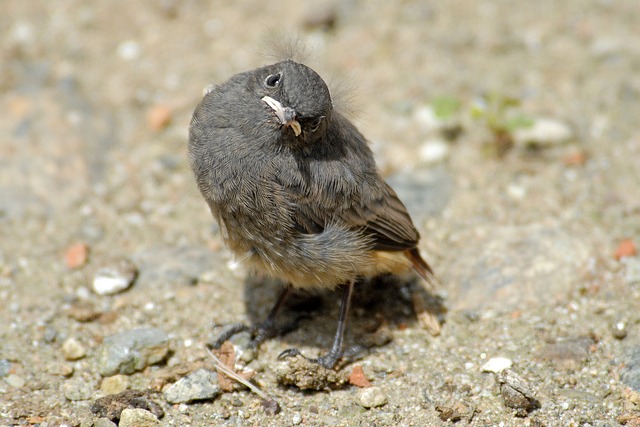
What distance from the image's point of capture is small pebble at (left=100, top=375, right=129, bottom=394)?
4.46 meters

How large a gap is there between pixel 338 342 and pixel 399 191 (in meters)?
1.71

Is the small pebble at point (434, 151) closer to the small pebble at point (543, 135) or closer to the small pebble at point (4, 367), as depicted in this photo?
the small pebble at point (543, 135)

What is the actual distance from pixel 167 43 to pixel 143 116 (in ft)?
3.47

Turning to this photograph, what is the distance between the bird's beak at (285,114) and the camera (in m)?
4.17

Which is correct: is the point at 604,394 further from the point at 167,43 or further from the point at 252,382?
the point at 167,43

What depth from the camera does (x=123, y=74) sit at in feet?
23.1

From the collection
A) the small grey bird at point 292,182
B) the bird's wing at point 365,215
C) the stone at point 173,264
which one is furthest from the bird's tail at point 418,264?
the stone at point 173,264

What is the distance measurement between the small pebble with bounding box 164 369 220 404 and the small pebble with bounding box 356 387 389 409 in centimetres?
89

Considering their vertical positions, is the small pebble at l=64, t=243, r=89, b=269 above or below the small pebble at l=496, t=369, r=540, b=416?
above

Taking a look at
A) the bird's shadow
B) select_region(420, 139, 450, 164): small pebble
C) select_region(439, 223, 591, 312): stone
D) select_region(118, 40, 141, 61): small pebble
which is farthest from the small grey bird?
select_region(118, 40, 141, 61): small pebble

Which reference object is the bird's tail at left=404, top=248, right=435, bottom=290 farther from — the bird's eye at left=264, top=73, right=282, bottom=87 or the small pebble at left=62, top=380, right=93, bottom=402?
the small pebble at left=62, top=380, right=93, bottom=402

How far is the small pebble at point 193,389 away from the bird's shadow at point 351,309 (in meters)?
0.70

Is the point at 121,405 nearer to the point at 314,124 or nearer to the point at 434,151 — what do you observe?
the point at 314,124

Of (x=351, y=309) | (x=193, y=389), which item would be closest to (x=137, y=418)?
A: (x=193, y=389)
